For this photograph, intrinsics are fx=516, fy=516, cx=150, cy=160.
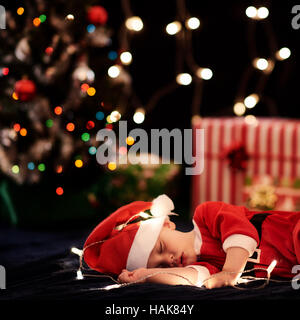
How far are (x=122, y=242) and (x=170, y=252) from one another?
16cm

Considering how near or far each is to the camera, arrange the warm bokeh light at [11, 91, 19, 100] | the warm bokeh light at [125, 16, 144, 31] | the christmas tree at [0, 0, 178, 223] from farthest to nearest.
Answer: the warm bokeh light at [125, 16, 144, 31] < the christmas tree at [0, 0, 178, 223] < the warm bokeh light at [11, 91, 19, 100]

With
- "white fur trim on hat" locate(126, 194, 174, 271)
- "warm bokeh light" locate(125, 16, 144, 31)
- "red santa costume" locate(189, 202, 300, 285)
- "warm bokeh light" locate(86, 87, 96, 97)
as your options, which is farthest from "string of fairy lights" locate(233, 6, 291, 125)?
"white fur trim on hat" locate(126, 194, 174, 271)

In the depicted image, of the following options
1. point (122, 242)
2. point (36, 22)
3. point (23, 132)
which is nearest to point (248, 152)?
point (23, 132)

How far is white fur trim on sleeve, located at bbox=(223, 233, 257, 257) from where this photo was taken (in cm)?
155

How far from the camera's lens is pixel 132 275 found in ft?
5.19

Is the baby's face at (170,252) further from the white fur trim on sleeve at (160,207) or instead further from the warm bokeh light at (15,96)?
the warm bokeh light at (15,96)

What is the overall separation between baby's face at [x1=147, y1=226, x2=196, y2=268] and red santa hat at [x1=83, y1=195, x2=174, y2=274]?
2 cm

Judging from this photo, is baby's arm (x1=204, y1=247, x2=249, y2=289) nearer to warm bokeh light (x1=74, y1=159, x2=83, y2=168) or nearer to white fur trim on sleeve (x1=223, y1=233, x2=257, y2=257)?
white fur trim on sleeve (x1=223, y1=233, x2=257, y2=257)

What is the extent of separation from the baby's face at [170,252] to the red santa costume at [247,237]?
0.05m

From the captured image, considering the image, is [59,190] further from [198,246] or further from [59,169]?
[198,246]

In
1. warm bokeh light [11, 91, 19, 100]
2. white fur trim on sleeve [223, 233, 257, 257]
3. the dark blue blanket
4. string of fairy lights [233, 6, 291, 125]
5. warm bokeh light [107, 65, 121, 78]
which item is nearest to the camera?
the dark blue blanket

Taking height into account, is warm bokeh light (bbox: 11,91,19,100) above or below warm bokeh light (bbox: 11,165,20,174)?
above

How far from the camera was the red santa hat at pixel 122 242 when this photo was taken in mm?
1633
